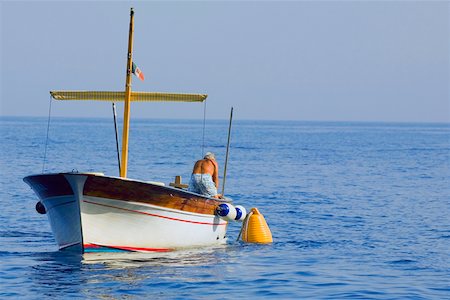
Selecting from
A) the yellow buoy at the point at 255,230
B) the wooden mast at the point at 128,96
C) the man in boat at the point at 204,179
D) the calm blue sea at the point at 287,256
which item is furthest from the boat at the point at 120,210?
the yellow buoy at the point at 255,230

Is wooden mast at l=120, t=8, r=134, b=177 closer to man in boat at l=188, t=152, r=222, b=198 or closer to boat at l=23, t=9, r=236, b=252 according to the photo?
boat at l=23, t=9, r=236, b=252

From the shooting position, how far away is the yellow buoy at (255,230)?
1938 cm

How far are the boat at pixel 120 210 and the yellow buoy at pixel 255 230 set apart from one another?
201cm

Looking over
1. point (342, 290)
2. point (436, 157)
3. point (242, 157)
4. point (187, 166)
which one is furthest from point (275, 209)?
point (436, 157)

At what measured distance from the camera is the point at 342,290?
1409 centimetres

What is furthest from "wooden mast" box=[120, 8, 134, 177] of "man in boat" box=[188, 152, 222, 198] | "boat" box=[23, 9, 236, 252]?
"man in boat" box=[188, 152, 222, 198]

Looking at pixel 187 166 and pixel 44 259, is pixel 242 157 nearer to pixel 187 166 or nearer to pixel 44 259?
pixel 187 166

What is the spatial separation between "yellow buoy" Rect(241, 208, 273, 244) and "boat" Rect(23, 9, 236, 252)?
6.59 ft

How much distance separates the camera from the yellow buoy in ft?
63.6

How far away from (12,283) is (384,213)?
46.8 feet

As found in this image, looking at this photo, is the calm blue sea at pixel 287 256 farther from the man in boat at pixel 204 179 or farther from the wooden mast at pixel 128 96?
the wooden mast at pixel 128 96

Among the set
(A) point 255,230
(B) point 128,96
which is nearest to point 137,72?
(B) point 128,96

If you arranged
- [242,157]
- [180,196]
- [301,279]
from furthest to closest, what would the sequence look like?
[242,157]
[180,196]
[301,279]

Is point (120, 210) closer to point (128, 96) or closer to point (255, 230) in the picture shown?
point (128, 96)
